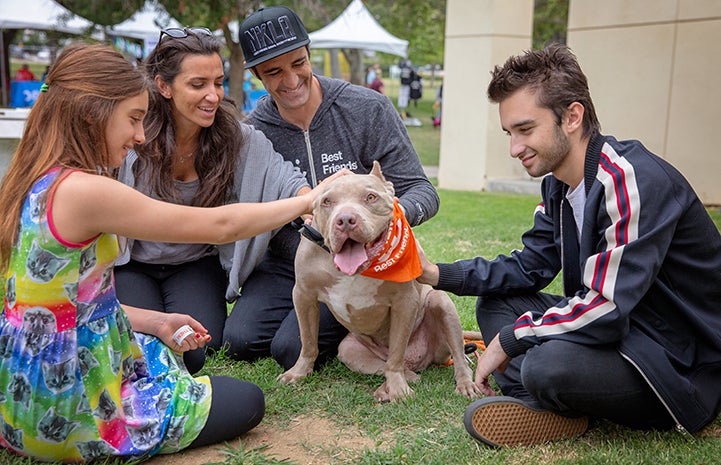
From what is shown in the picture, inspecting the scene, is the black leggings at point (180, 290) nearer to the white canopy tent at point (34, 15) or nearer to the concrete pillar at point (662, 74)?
the concrete pillar at point (662, 74)

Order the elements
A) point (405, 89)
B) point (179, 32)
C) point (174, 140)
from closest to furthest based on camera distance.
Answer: point (179, 32)
point (174, 140)
point (405, 89)

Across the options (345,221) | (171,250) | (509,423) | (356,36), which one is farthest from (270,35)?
(356,36)

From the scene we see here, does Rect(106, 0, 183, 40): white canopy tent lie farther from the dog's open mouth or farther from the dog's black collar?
the dog's open mouth

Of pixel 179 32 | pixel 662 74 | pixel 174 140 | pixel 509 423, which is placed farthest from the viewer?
pixel 662 74

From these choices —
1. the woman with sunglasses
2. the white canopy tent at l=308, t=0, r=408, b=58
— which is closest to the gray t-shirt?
the woman with sunglasses

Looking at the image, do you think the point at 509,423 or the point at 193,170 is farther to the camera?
the point at 193,170

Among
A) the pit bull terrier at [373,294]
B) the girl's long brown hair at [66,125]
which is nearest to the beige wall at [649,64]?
the pit bull terrier at [373,294]

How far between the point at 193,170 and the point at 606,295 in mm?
2733

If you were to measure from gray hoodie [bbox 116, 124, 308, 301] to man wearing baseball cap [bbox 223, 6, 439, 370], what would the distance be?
119mm

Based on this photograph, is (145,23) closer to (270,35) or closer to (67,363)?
(270,35)

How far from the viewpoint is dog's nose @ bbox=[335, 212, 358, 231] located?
3.22 metres

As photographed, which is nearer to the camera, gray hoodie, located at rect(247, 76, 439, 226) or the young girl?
the young girl

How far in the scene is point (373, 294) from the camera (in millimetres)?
3873

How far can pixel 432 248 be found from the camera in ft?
25.0
